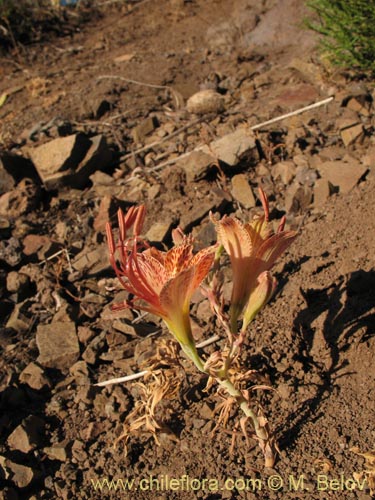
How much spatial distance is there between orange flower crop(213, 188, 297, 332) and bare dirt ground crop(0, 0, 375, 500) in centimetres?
55

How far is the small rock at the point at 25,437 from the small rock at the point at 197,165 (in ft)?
5.64

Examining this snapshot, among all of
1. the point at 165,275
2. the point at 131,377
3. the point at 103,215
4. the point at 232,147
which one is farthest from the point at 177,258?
the point at 232,147

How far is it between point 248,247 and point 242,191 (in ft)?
5.26

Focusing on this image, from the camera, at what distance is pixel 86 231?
3119mm

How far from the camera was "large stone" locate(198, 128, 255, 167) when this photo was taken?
3.14 m

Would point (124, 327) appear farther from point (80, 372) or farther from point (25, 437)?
point (25, 437)

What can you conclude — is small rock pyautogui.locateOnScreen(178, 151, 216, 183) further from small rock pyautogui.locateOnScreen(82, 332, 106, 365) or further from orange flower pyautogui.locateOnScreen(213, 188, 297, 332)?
orange flower pyautogui.locateOnScreen(213, 188, 297, 332)

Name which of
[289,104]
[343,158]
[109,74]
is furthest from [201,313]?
[109,74]

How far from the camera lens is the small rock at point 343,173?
2832 mm

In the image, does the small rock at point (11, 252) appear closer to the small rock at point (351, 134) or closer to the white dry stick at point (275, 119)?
the white dry stick at point (275, 119)

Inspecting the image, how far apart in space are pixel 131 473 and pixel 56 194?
82.7 inches

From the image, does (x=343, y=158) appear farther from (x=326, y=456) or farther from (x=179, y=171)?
(x=326, y=456)

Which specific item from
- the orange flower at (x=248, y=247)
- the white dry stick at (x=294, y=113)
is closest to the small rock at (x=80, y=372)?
the orange flower at (x=248, y=247)

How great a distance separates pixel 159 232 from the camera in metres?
2.85
